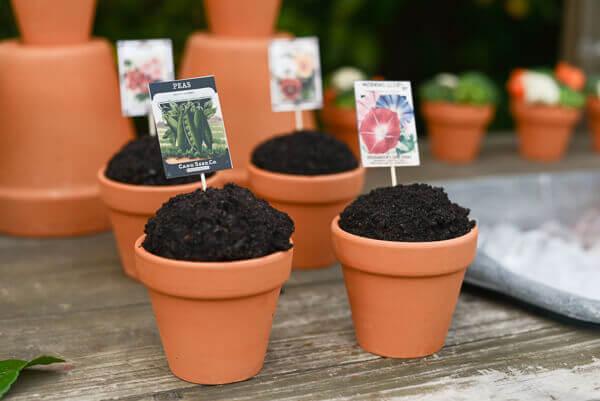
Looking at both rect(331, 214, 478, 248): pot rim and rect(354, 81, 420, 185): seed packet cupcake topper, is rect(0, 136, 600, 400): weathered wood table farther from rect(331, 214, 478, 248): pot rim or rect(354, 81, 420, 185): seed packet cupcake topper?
rect(354, 81, 420, 185): seed packet cupcake topper

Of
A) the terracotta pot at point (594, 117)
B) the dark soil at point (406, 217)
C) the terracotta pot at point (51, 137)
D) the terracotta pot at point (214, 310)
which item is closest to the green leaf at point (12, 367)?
the terracotta pot at point (214, 310)

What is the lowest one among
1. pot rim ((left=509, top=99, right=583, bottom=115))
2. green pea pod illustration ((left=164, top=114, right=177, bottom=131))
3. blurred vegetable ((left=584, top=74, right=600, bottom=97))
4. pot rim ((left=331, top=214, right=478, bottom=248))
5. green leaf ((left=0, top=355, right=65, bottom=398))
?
green leaf ((left=0, top=355, right=65, bottom=398))

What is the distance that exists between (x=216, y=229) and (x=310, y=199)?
0.62 metres

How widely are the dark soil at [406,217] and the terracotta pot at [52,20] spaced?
1235 mm

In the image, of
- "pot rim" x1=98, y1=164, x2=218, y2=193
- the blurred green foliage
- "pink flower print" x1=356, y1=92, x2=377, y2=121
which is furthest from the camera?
the blurred green foliage

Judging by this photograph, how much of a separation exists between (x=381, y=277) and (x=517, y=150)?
2.09m

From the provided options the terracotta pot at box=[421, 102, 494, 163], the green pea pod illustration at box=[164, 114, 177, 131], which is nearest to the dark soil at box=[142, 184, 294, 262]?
the green pea pod illustration at box=[164, 114, 177, 131]

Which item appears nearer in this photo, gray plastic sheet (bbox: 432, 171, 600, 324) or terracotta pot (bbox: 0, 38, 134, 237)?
terracotta pot (bbox: 0, 38, 134, 237)

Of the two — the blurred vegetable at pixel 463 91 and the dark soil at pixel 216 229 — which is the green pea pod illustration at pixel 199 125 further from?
the blurred vegetable at pixel 463 91

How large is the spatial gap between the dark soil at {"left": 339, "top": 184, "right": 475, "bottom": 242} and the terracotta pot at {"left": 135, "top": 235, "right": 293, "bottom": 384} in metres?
0.20

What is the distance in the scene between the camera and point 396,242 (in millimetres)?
1302

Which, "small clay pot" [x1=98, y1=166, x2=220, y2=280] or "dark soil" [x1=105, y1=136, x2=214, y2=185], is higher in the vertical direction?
"dark soil" [x1=105, y1=136, x2=214, y2=185]

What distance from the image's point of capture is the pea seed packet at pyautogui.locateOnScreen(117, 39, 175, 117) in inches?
71.2


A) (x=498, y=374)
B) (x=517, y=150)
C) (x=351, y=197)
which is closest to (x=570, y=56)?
(x=517, y=150)
